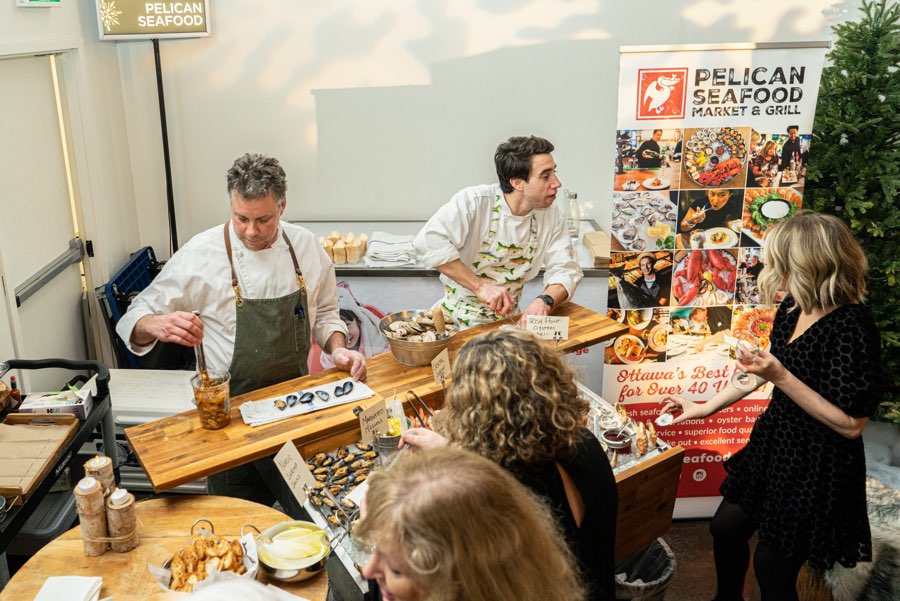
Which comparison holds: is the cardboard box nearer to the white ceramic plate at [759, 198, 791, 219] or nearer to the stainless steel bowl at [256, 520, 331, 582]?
the stainless steel bowl at [256, 520, 331, 582]

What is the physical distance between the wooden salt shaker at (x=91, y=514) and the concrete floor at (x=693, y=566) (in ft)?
7.62

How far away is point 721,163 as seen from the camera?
3527 mm

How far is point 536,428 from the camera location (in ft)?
5.70

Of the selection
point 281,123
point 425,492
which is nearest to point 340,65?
point 281,123

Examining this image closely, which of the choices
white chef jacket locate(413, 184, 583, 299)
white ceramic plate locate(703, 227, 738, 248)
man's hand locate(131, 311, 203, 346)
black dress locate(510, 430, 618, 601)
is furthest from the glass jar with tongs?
white ceramic plate locate(703, 227, 738, 248)

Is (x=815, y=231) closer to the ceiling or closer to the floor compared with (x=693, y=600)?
closer to the ceiling

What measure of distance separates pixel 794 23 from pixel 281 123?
3359 millimetres

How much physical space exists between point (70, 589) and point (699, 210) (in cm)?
292

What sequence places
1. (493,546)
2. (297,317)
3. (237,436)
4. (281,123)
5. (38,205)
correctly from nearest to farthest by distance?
(493,546) < (237,436) < (297,317) < (38,205) < (281,123)

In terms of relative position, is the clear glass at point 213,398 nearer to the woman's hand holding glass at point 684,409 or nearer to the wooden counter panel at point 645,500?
the wooden counter panel at point 645,500

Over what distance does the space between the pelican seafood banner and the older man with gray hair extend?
59.4 inches

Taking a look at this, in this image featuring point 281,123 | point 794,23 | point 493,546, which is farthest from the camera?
point 281,123

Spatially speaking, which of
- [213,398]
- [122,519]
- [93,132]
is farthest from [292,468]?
[93,132]

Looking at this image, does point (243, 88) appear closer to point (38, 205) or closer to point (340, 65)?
point (340, 65)
